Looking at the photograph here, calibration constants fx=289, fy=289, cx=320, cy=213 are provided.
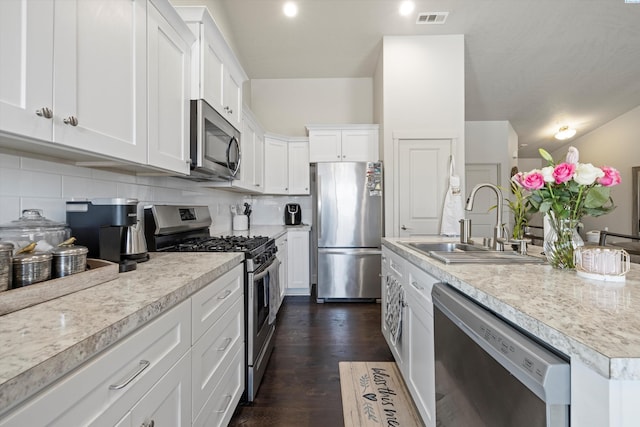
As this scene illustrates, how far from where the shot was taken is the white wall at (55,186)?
0.98 m

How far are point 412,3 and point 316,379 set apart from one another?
3559 millimetres

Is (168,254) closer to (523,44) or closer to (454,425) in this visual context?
(454,425)

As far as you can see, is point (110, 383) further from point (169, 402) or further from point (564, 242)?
point (564, 242)

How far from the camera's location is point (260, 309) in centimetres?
182

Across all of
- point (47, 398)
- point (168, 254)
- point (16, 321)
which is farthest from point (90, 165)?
point (47, 398)

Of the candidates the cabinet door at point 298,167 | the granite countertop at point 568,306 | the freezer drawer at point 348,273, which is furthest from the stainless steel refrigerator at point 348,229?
the granite countertop at point 568,306

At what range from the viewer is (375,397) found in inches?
70.3

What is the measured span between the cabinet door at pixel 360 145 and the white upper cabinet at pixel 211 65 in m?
1.90

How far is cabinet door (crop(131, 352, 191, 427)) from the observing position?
0.75 meters

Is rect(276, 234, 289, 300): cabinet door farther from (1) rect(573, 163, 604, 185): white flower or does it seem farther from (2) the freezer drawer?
(1) rect(573, 163, 604, 185): white flower

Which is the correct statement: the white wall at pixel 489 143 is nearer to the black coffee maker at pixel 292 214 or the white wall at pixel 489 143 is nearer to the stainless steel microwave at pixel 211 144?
the black coffee maker at pixel 292 214

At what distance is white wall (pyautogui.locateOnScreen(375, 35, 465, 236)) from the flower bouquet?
90.8 inches

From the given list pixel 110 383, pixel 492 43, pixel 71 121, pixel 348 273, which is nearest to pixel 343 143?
pixel 348 273

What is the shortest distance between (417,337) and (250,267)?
0.96m
